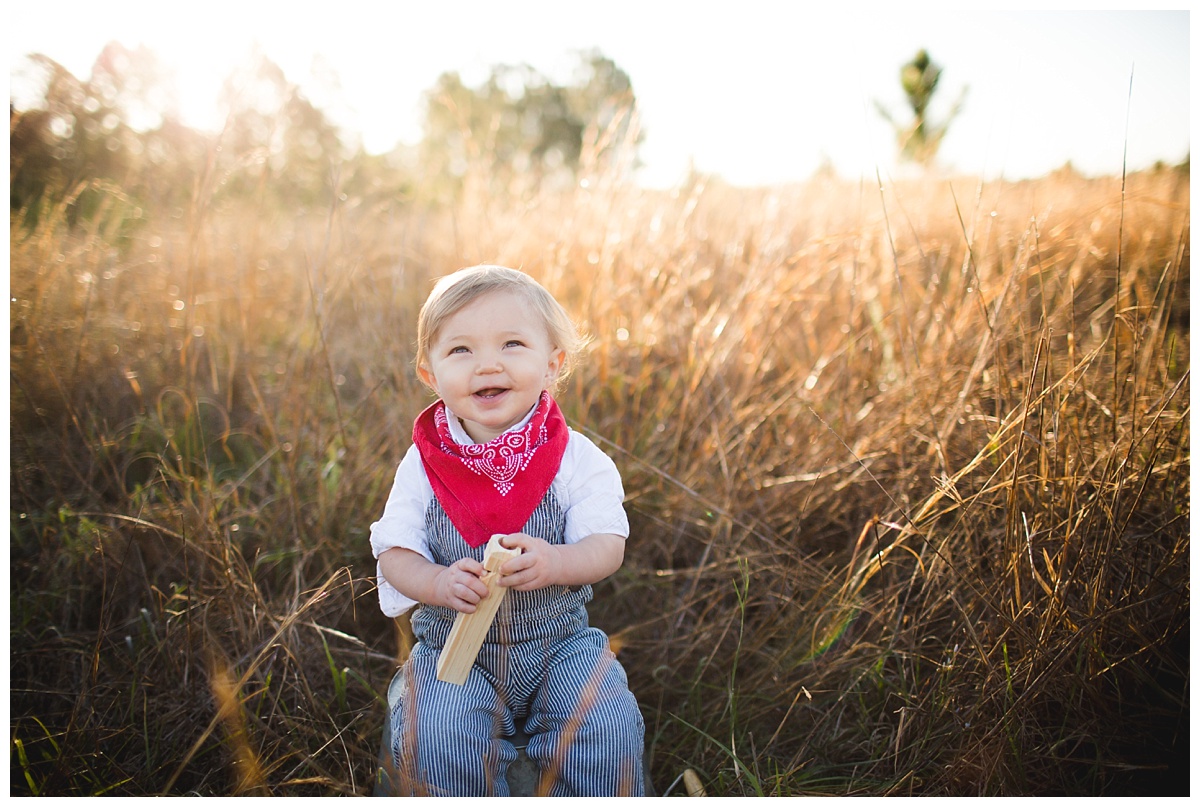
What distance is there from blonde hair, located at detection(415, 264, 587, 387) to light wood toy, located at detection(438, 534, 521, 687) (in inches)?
15.3

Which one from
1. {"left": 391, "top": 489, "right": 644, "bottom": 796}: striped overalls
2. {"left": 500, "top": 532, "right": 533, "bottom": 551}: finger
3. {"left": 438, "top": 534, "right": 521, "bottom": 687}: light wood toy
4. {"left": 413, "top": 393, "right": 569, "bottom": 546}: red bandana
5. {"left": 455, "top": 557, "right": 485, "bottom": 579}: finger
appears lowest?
{"left": 391, "top": 489, "right": 644, "bottom": 796}: striped overalls

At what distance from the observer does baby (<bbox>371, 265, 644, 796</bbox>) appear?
Answer: 1225 millimetres

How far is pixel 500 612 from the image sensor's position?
132cm

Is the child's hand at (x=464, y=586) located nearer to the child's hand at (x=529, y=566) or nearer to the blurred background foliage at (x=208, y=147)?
the child's hand at (x=529, y=566)

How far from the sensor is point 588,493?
1.34 metres

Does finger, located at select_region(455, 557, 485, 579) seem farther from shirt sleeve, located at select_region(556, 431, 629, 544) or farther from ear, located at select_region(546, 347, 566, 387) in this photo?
ear, located at select_region(546, 347, 566, 387)

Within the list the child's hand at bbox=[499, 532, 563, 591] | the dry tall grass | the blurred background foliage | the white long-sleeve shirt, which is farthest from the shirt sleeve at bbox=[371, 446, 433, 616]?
the blurred background foliage

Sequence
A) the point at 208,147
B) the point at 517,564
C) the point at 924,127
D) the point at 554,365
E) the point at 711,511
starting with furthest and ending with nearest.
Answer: the point at 924,127 < the point at 208,147 < the point at 711,511 < the point at 554,365 < the point at 517,564

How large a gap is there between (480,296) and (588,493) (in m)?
0.40

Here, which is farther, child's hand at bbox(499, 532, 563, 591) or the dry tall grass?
the dry tall grass

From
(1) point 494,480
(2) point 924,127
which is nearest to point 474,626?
(1) point 494,480

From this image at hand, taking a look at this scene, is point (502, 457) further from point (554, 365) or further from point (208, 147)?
point (208, 147)

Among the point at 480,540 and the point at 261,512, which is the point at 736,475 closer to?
the point at 480,540

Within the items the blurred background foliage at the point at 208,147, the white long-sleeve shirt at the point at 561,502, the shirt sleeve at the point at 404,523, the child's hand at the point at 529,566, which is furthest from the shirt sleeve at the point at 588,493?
the blurred background foliage at the point at 208,147
